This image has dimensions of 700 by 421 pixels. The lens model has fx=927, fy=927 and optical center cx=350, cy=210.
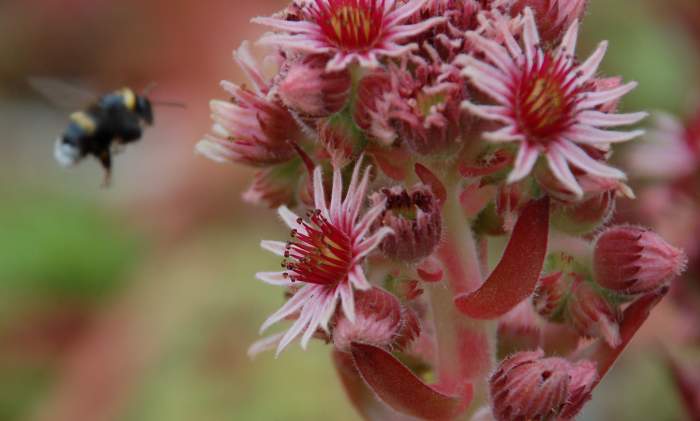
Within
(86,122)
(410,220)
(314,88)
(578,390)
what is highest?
(314,88)

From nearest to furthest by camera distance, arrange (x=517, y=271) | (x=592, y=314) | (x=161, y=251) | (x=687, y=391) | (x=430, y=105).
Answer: (x=430, y=105) → (x=517, y=271) → (x=592, y=314) → (x=687, y=391) → (x=161, y=251)

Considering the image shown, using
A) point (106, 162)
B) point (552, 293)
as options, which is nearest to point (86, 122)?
point (106, 162)

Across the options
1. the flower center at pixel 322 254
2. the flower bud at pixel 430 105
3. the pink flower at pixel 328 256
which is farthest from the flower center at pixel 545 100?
the flower center at pixel 322 254

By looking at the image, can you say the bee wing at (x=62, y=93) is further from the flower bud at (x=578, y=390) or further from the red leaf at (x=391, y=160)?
the flower bud at (x=578, y=390)

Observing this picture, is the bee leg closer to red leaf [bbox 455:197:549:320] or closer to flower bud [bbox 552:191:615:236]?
red leaf [bbox 455:197:549:320]

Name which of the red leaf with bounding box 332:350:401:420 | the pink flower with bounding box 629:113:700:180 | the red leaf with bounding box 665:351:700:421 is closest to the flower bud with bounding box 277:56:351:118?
the red leaf with bounding box 332:350:401:420

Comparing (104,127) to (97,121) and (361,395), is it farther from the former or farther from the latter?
(361,395)
